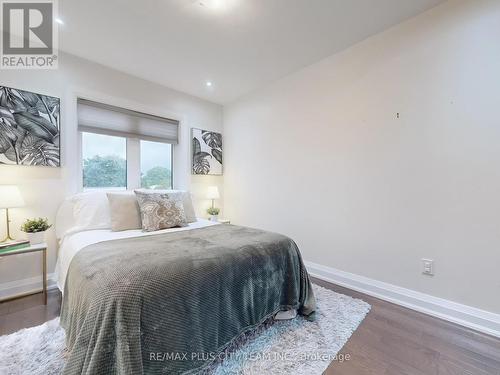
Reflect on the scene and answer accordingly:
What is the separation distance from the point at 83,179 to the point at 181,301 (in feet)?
7.64

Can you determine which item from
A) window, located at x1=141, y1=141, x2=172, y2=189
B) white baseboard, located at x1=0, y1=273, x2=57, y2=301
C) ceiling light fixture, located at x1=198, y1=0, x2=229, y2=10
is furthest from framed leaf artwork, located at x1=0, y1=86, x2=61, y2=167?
ceiling light fixture, located at x1=198, y1=0, x2=229, y2=10

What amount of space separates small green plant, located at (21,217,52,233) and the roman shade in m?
1.09

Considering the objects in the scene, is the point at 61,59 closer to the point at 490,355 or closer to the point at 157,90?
the point at 157,90

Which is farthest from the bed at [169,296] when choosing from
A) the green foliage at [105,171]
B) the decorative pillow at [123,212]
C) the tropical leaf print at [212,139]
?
the tropical leaf print at [212,139]

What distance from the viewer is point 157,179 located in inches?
134

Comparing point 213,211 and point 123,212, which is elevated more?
point 123,212

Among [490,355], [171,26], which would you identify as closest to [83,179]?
[171,26]

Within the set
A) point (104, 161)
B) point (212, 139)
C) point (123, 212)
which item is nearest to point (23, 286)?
point (123, 212)

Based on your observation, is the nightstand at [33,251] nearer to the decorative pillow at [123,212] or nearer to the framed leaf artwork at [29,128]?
the decorative pillow at [123,212]

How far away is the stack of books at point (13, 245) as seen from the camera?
6.48 feet

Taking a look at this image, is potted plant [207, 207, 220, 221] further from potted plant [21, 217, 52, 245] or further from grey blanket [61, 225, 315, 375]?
potted plant [21, 217, 52, 245]

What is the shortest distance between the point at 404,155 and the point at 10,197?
3534 mm

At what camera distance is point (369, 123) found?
2.33 meters

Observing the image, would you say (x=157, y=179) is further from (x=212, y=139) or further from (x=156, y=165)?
(x=212, y=139)
